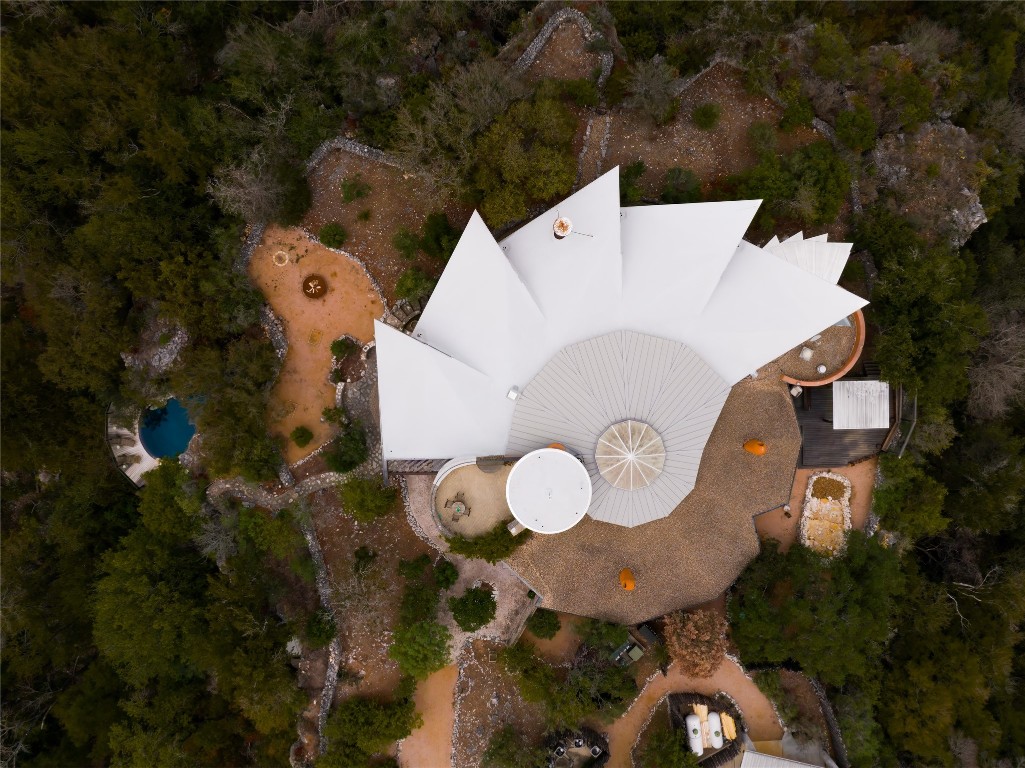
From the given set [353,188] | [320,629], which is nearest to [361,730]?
[320,629]

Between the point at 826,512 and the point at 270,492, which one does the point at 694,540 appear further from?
the point at 270,492

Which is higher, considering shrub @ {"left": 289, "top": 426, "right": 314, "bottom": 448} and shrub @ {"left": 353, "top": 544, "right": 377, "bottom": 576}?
shrub @ {"left": 289, "top": 426, "right": 314, "bottom": 448}

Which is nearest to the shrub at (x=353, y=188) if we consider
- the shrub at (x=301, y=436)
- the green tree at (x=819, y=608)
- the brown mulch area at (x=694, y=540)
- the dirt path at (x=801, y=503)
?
the shrub at (x=301, y=436)

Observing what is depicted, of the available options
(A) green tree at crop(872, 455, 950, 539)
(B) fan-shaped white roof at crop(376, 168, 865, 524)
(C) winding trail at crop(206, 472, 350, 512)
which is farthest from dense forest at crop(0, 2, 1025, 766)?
(B) fan-shaped white roof at crop(376, 168, 865, 524)

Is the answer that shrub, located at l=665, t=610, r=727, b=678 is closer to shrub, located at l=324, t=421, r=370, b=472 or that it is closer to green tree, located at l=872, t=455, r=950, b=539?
green tree, located at l=872, t=455, r=950, b=539

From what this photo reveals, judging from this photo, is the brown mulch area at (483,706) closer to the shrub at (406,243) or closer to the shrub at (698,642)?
the shrub at (698,642)

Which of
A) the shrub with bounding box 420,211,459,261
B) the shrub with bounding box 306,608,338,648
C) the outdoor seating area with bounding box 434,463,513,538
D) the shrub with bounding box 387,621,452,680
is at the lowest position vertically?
the shrub with bounding box 387,621,452,680
